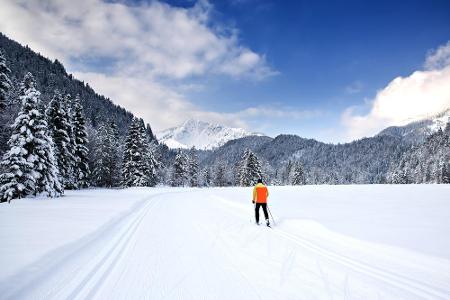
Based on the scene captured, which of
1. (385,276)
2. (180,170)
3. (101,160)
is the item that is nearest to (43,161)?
(385,276)

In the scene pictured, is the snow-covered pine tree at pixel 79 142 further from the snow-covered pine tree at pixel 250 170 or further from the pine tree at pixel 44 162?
the snow-covered pine tree at pixel 250 170

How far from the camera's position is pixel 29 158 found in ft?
67.1

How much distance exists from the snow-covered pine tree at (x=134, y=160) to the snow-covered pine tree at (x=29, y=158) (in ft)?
82.1

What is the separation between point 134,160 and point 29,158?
28352 millimetres

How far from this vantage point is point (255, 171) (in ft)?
200

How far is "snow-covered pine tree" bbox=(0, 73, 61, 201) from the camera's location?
19484 millimetres

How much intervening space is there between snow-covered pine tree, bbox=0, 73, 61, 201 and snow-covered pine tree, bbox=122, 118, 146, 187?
25025mm

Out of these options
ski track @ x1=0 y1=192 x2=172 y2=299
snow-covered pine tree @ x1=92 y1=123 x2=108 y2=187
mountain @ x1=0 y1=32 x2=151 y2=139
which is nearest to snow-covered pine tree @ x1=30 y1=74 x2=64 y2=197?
ski track @ x1=0 y1=192 x2=172 y2=299

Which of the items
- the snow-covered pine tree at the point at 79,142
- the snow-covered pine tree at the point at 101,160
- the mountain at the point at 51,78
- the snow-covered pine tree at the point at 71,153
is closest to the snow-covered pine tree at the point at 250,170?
the snow-covered pine tree at the point at 101,160

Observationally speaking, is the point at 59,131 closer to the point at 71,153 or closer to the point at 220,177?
the point at 71,153

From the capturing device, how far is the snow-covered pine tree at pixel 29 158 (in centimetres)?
1948

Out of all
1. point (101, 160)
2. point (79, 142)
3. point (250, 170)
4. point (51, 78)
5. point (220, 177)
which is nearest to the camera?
point (79, 142)

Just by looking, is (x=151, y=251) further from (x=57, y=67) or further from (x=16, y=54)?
(x=57, y=67)

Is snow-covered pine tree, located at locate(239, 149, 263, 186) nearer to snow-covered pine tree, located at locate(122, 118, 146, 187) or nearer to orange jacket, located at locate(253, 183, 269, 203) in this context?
snow-covered pine tree, located at locate(122, 118, 146, 187)
